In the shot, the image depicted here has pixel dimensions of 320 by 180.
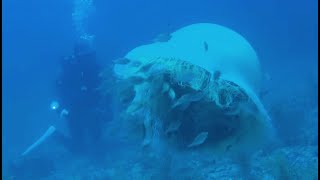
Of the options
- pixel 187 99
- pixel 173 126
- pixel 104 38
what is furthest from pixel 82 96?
pixel 104 38

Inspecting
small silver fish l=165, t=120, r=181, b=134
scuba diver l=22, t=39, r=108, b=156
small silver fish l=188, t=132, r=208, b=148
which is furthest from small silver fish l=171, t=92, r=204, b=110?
scuba diver l=22, t=39, r=108, b=156

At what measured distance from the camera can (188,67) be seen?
13.1 ft

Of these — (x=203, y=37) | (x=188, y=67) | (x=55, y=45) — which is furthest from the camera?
(x=55, y=45)

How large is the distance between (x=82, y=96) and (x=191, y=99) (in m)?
10.8

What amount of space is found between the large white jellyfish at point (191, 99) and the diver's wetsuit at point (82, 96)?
9.95 metres

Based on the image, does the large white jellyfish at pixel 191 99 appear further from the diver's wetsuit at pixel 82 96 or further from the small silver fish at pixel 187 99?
the diver's wetsuit at pixel 82 96

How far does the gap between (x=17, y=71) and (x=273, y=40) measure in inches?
1406

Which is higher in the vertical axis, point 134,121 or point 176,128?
point 134,121

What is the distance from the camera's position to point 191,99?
12.6 feet

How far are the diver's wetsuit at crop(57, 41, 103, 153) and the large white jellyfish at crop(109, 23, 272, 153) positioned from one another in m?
9.95

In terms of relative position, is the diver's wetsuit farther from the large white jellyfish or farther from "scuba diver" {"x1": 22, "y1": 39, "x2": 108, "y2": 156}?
the large white jellyfish

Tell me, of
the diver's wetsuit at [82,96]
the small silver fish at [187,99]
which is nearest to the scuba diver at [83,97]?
the diver's wetsuit at [82,96]

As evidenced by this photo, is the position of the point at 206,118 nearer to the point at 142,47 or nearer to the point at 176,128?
the point at 176,128

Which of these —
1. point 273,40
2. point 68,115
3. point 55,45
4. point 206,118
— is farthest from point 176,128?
point 55,45
